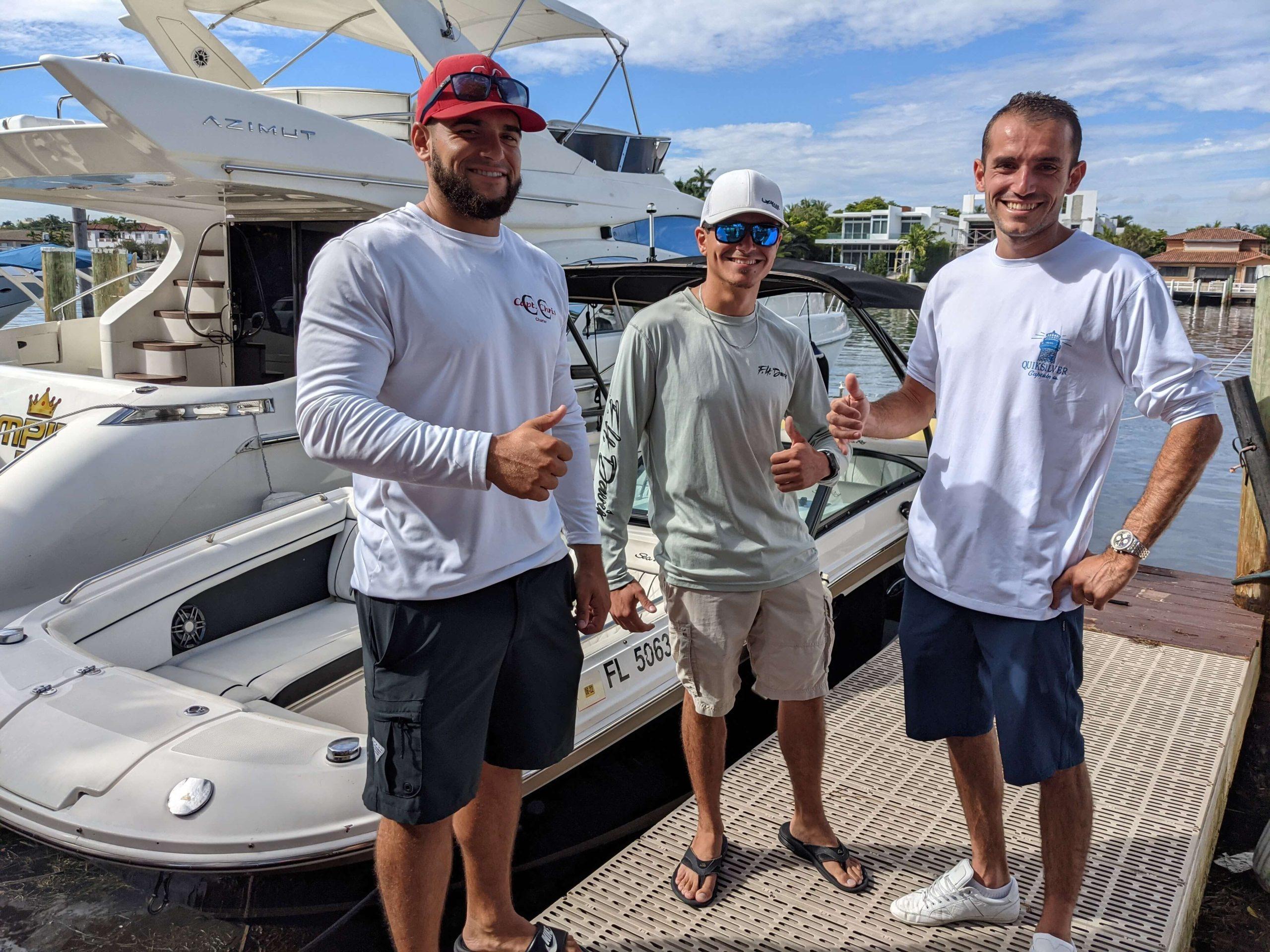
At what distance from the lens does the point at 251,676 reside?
11.1 ft

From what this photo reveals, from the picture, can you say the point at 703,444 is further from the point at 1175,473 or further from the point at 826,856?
the point at 826,856

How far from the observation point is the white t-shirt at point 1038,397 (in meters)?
1.83

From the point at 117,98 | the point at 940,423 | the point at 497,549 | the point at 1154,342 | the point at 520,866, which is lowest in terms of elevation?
the point at 520,866

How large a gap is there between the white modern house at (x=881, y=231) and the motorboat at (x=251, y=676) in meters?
87.7

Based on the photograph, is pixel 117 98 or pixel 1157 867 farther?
pixel 117 98

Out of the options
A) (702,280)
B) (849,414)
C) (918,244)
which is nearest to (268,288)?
(702,280)

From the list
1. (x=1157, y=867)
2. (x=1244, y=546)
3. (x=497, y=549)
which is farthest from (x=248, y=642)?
(x=1244, y=546)

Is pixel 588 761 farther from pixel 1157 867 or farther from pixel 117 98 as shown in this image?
pixel 117 98

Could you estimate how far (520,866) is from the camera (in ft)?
10.4

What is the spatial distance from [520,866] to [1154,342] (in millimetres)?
2534

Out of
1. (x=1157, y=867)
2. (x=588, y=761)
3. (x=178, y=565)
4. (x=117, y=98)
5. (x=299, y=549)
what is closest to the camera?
(x=1157, y=867)

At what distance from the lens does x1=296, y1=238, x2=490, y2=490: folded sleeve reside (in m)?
1.52

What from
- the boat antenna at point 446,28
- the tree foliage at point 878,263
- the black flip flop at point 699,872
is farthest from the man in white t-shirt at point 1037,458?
the tree foliage at point 878,263

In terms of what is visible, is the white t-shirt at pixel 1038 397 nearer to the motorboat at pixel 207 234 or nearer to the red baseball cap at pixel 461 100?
the red baseball cap at pixel 461 100
